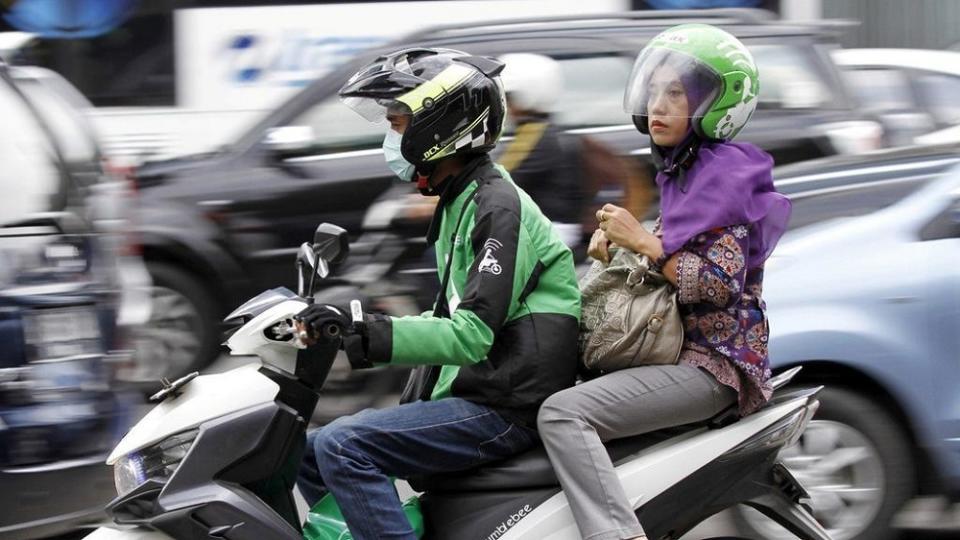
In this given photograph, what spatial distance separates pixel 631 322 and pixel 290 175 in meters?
5.08

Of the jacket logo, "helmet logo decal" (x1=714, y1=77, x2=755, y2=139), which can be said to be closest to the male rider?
the jacket logo

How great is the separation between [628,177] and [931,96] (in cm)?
322

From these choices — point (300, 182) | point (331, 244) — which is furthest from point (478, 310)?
point (300, 182)

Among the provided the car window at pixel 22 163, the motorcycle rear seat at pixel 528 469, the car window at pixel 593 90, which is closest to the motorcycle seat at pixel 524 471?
the motorcycle rear seat at pixel 528 469

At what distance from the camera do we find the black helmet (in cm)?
368

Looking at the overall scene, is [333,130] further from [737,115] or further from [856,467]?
[737,115]

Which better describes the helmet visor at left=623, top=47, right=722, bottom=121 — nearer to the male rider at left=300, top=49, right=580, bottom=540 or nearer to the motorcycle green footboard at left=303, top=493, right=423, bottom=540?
the male rider at left=300, top=49, right=580, bottom=540

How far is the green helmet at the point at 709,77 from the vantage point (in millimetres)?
3752

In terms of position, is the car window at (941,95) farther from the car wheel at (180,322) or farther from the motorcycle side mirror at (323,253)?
the motorcycle side mirror at (323,253)

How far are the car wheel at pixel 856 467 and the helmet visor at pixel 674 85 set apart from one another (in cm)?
195

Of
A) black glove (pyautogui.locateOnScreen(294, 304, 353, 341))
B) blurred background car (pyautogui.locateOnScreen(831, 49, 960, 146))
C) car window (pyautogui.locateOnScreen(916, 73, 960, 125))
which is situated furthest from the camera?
car window (pyautogui.locateOnScreen(916, 73, 960, 125))

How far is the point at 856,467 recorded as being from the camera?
540 cm

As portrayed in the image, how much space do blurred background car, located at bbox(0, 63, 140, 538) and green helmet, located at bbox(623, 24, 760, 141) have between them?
218 cm

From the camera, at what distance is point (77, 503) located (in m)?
4.95
